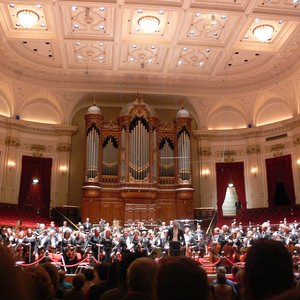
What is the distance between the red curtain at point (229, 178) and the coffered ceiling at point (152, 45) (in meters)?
3.30

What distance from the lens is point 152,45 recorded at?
45.1 ft

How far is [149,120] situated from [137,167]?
1.96 metres

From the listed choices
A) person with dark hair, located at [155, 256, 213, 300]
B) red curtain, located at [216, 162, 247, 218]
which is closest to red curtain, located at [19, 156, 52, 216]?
red curtain, located at [216, 162, 247, 218]

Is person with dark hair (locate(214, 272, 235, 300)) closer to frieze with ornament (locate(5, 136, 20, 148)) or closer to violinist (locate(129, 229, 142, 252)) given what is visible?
violinist (locate(129, 229, 142, 252))

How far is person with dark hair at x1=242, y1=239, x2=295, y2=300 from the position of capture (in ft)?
3.74

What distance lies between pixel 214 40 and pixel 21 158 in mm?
8561

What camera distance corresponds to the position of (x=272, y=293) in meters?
1.14

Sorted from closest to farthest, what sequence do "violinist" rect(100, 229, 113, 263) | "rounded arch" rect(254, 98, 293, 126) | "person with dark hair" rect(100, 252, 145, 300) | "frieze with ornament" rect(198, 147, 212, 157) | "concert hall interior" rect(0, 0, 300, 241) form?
"person with dark hair" rect(100, 252, 145, 300)
"violinist" rect(100, 229, 113, 263)
"concert hall interior" rect(0, 0, 300, 241)
"rounded arch" rect(254, 98, 293, 126)
"frieze with ornament" rect(198, 147, 212, 157)

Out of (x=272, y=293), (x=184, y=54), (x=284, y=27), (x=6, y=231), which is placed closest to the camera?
(x=272, y=293)

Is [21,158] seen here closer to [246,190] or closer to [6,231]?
[6,231]

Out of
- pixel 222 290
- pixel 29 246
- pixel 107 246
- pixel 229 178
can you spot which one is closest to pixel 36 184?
pixel 29 246

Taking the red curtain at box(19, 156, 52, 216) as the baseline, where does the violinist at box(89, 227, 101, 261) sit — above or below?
below

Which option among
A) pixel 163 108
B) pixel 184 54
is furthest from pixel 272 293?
pixel 163 108

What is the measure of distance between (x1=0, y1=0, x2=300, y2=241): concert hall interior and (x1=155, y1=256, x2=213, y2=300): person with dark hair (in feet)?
39.8
